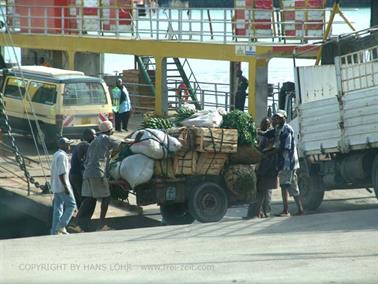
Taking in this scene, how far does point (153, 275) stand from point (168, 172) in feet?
16.6

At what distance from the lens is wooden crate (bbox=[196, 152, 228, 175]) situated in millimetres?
15234

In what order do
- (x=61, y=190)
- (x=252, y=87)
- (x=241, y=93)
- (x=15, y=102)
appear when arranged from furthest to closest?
(x=241, y=93)
(x=252, y=87)
(x=15, y=102)
(x=61, y=190)

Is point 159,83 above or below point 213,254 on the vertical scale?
above

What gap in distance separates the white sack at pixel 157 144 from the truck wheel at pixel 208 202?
86 centimetres

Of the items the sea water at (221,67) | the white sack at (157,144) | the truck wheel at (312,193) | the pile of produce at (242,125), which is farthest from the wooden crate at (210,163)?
the sea water at (221,67)

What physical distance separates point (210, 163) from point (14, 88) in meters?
10.6

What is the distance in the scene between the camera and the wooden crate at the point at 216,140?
15.0m

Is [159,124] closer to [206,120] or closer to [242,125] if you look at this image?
[206,120]

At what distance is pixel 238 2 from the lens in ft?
95.6

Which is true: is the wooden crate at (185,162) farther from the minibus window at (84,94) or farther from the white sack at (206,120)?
the minibus window at (84,94)

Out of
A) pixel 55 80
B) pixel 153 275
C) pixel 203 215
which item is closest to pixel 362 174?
pixel 203 215

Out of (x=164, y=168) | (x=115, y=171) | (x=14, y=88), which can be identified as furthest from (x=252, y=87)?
(x=115, y=171)

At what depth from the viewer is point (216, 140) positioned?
1507cm

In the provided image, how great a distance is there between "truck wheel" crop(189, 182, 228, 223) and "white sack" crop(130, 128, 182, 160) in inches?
34.0
